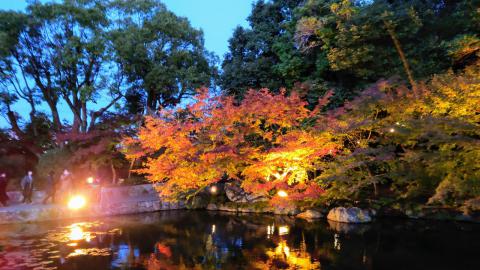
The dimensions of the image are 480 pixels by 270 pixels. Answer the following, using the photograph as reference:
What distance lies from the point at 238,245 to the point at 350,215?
5.05 m

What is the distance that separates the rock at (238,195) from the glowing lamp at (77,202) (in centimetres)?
619

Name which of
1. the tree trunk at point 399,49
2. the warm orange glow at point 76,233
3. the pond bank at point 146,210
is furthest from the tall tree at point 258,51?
the warm orange glow at point 76,233

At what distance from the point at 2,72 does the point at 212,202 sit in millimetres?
13165

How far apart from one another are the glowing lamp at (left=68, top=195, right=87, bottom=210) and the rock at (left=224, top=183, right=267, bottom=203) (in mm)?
6191

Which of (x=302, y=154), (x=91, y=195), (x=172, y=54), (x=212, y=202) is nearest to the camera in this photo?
(x=302, y=154)

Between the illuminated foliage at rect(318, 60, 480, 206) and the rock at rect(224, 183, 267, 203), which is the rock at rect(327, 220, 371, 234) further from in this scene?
the rock at rect(224, 183, 267, 203)

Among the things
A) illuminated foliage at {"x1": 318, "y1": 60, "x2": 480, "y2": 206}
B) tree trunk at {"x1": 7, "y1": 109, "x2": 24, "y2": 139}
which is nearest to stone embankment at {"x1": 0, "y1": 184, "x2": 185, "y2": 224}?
tree trunk at {"x1": 7, "y1": 109, "x2": 24, "y2": 139}

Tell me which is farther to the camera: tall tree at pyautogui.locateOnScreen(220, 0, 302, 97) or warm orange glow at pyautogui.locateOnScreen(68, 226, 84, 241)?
tall tree at pyautogui.locateOnScreen(220, 0, 302, 97)

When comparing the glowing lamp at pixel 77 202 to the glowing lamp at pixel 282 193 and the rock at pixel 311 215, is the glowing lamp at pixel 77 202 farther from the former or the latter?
the rock at pixel 311 215

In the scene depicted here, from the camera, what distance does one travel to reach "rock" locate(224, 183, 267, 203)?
55.0 feet

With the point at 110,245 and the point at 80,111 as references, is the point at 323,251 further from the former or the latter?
the point at 80,111

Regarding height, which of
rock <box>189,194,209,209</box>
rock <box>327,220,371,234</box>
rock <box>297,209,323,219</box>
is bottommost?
rock <box>327,220,371,234</box>

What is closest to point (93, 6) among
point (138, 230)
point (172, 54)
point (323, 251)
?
point (172, 54)

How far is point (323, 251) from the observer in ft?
30.5
